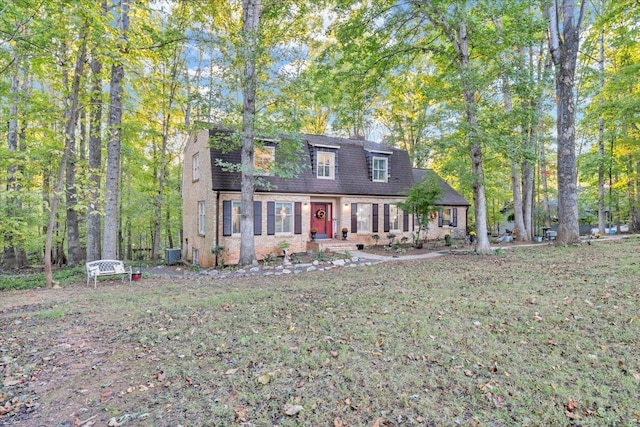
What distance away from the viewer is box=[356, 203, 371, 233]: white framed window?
16156 millimetres

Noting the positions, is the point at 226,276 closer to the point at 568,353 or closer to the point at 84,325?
the point at 84,325

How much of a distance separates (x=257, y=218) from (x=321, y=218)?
351cm

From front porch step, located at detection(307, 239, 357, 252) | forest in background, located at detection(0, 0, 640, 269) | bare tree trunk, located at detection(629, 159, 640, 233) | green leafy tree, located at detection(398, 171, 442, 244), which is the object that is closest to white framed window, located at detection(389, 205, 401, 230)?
green leafy tree, located at detection(398, 171, 442, 244)

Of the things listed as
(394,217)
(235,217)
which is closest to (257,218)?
(235,217)

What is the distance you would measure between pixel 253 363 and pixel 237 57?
9.51m

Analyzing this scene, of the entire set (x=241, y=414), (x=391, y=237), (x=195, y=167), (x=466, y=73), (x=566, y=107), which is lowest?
(x=241, y=414)

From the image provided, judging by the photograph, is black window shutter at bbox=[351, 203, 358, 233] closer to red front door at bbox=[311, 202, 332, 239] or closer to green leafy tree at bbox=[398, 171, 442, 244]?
red front door at bbox=[311, 202, 332, 239]

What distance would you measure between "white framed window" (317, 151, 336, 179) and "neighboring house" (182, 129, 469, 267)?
5cm

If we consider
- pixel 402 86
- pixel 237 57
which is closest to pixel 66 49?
pixel 237 57

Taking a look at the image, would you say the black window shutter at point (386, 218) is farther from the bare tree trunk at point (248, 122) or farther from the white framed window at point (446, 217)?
the bare tree trunk at point (248, 122)

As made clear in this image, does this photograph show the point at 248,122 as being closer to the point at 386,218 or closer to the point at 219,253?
the point at 219,253

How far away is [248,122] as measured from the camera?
10.4m

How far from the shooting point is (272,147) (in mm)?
13477

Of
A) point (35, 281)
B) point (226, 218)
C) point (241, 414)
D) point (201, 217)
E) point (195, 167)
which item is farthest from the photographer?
point (195, 167)
